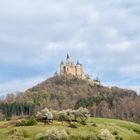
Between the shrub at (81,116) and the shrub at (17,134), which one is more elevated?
the shrub at (81,116)

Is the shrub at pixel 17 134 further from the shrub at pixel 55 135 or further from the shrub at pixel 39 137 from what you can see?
the shrub at pixel 55 135

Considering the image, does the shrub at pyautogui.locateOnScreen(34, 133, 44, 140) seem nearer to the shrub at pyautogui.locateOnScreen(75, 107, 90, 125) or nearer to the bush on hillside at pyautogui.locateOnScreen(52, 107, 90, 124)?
the bush on hillside at pyautogui.locateOnScreen(52, 107, 90, 124)

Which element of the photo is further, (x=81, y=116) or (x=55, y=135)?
(x=81, y=116)

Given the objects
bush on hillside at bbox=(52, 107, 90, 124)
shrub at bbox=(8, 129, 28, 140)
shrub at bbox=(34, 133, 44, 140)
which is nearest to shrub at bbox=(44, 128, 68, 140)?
shrub at bbox=(34, 133, 44, 140)

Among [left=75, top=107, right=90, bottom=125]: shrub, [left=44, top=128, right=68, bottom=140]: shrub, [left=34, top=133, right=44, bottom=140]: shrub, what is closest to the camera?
[left=44, top=128, right=68, bottom=140]: shrub

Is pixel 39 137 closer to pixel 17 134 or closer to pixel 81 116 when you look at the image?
pixel 17 134

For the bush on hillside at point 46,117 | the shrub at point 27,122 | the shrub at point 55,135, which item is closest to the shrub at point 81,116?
the bush on hillside at point 46,117

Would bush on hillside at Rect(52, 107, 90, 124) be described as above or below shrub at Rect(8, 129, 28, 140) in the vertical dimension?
above

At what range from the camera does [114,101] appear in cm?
18500

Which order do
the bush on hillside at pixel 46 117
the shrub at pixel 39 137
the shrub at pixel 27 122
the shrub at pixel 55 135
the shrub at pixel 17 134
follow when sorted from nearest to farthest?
the shrub at pixel 55 135 → the shrub at pixel 17 134 → the shrub at pixel 39 137 → the shrub at pixel 27 122 → the bush on hillside at pixel 46 117

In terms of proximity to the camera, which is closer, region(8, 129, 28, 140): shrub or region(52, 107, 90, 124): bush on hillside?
region(8, 129, 28, 140): shrub

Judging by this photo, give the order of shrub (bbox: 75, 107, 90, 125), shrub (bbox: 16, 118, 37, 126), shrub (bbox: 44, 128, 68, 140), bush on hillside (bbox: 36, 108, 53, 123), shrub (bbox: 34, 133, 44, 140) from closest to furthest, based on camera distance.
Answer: shrub (bbox: 44, 128, 68, 140) < shrub (bbox: 34, 133, 44, 140) < shrub (bbox: 16, 118, 37, 126) < bush on hillside (bbox: 36, 108, 53, 123) < shrub (bbox: 75, 107, 90, 125)

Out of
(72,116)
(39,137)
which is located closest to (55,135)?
(39,137)

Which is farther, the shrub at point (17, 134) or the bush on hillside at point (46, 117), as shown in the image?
the bush on hillside at point (46, 117)
